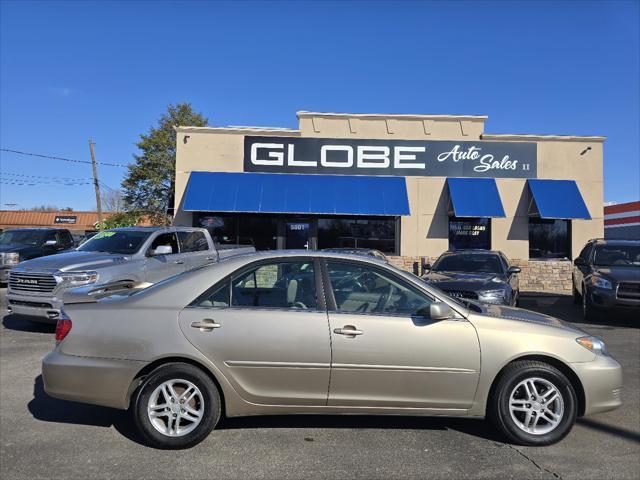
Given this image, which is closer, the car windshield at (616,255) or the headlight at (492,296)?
the headlight at (492,296)

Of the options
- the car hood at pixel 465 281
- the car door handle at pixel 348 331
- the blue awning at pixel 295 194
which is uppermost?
the blue awning at pixel 295 194

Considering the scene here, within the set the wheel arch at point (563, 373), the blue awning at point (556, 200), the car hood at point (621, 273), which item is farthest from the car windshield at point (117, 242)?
the blue awning at point (556, 200)

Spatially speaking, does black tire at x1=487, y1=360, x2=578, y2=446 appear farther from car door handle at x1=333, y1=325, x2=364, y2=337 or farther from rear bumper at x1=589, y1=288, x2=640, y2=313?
rear bumper at x1=589, y1=288, x2=640, y2=313

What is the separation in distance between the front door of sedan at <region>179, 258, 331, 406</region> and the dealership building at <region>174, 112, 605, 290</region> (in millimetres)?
13552

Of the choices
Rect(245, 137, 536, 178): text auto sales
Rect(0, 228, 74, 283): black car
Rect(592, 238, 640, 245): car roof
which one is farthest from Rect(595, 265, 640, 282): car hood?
Rect(0, 228, 74, 283): black car

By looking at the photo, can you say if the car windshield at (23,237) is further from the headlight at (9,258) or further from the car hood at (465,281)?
the car hood at (465,281)

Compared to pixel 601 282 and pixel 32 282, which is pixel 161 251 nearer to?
pixel 32 282

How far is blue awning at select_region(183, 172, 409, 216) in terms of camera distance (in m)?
16.0

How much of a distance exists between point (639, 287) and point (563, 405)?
21.7 feet

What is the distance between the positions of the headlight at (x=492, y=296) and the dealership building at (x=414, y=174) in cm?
916

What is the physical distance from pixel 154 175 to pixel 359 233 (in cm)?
2521

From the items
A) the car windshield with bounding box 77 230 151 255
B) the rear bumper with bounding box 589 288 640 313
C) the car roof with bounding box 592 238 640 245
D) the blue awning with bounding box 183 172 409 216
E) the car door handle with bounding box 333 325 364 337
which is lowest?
the rear bumper with bounding box 589 288 640 313

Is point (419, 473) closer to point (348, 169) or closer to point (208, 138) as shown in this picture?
point (348, 169)

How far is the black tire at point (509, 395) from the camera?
3.78 metres
